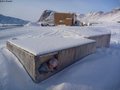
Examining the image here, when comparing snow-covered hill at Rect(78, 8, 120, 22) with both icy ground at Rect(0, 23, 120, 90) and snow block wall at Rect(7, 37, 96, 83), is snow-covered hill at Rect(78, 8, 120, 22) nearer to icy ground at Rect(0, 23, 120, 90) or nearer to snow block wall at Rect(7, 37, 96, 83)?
icy ground at Rect(0, 23, 120, 90)

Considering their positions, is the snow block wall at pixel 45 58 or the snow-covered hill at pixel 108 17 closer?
the snow block wall at pixel 45 58

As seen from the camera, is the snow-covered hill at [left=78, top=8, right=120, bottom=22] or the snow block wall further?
the snow-covered hill at [left=78, top=8, right=120, bottom=22]

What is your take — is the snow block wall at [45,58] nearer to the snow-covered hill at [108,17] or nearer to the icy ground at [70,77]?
the icy ground at [70,77]

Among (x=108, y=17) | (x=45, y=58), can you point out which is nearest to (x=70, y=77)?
(x=45, y=58)

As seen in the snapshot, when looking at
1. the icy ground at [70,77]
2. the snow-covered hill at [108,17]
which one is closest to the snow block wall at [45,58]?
the icy ground at [70,77]

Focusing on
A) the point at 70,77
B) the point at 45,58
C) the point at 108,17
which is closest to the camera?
the point at 45,58

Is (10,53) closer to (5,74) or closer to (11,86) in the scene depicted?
A: (5,74)

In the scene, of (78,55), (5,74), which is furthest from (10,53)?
(78,55)

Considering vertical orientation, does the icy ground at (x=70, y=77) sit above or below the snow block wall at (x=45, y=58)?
below

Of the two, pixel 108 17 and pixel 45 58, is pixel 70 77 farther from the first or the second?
pixel 108 17

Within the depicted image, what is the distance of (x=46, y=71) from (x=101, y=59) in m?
1.52

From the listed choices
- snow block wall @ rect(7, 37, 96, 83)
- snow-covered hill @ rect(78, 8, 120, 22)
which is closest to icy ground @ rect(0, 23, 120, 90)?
snow block wall @ rect(7, 37, 96, 83)

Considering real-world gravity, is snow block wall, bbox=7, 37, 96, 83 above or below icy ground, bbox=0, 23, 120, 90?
above

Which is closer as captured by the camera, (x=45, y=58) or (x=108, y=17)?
(x=45, y=58)
